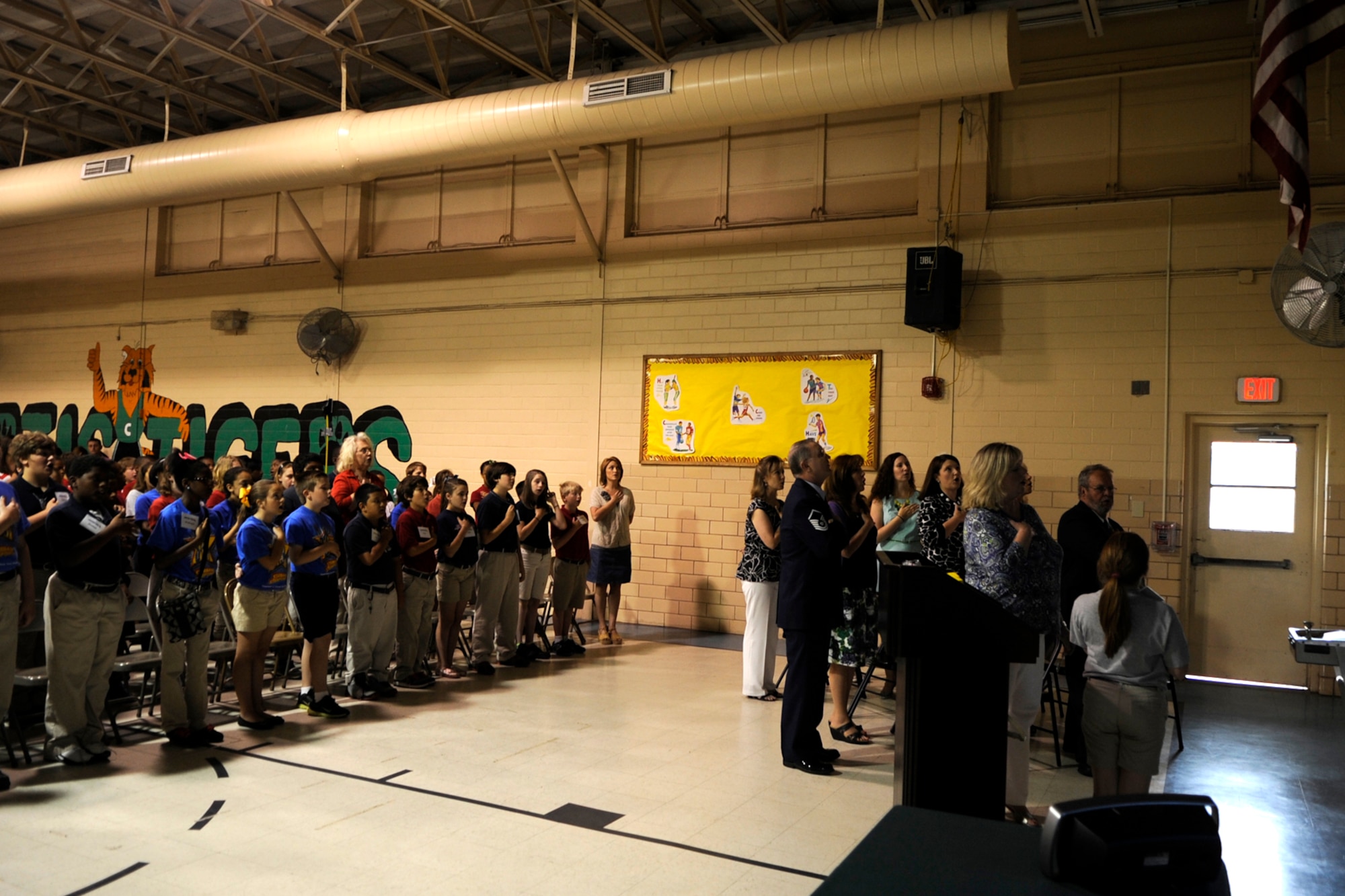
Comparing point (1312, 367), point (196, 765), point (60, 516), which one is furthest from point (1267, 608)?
point (60, 516)

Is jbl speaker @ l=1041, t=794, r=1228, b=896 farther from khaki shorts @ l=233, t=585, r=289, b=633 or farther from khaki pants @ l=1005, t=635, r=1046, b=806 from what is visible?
khaki shorts @ l=233, t=585, r=289, b=633

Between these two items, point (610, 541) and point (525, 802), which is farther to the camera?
point (610, 541)

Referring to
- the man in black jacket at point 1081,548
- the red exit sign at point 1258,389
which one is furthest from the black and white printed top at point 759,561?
the red exit sign at point 1258,389

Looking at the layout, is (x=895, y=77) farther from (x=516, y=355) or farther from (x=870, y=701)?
(x=516, y=355)

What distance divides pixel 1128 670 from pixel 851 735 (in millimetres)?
2107

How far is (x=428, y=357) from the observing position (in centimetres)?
1091

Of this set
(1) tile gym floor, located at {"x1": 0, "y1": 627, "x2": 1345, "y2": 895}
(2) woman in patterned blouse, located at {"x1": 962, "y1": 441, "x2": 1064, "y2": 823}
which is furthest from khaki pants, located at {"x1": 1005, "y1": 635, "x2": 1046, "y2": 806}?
(1) tile gym floor, located at {"x1": 0, "y1": 627, "x2": 1345, "y2": 895}

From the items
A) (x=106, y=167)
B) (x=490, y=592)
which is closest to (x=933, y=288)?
(x=490, y=592)

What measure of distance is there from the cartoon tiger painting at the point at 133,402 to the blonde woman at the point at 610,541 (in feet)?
24.0

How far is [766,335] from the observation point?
362 inches

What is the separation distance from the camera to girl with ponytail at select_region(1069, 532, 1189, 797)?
11.4 ft

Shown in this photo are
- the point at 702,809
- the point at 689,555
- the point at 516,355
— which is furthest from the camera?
the point at 516,355

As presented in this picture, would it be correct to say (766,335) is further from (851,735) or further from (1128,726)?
(1128,726)

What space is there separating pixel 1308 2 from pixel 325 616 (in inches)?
236
